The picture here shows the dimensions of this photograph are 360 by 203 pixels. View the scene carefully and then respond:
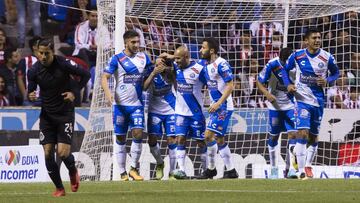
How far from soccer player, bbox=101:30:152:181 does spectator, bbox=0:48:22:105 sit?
273 inches

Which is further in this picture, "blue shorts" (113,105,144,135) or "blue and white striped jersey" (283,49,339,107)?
"blue shorts" (113,105,144,135)

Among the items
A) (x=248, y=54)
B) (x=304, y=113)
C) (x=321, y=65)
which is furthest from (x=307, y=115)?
(x=248, y=54)

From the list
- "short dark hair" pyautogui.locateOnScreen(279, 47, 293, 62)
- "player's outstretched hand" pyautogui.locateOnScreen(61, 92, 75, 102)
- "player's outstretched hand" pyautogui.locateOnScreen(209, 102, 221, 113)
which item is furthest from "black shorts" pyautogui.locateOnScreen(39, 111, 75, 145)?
"short dark hair" pyautogui.locateOnScreen(279, 47, 293, 62)

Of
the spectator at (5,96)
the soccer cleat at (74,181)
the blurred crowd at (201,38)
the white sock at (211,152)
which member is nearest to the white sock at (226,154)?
the white sock at (211,152)

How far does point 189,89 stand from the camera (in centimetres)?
1900

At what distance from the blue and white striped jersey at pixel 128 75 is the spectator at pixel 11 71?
7007 mm

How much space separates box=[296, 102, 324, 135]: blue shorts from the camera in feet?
58.3

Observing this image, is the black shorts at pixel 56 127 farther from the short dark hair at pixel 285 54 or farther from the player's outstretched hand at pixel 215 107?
the short dark hair at pixel 285 54

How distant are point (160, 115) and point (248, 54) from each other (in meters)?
5.22

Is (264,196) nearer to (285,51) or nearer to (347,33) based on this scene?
(285,51)

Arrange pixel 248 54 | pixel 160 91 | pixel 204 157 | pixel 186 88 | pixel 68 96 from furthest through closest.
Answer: pixel 248 54 < pixel 204 157 < pixel 160 91 < pixel 186 88 < pixel 68 96

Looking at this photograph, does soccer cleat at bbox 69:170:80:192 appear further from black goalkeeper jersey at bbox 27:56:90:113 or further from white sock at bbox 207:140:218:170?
white sock at bbox 207:140:218:170

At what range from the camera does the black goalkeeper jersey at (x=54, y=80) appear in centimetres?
1395

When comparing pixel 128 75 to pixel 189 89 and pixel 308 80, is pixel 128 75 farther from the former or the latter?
pixel 308 80
